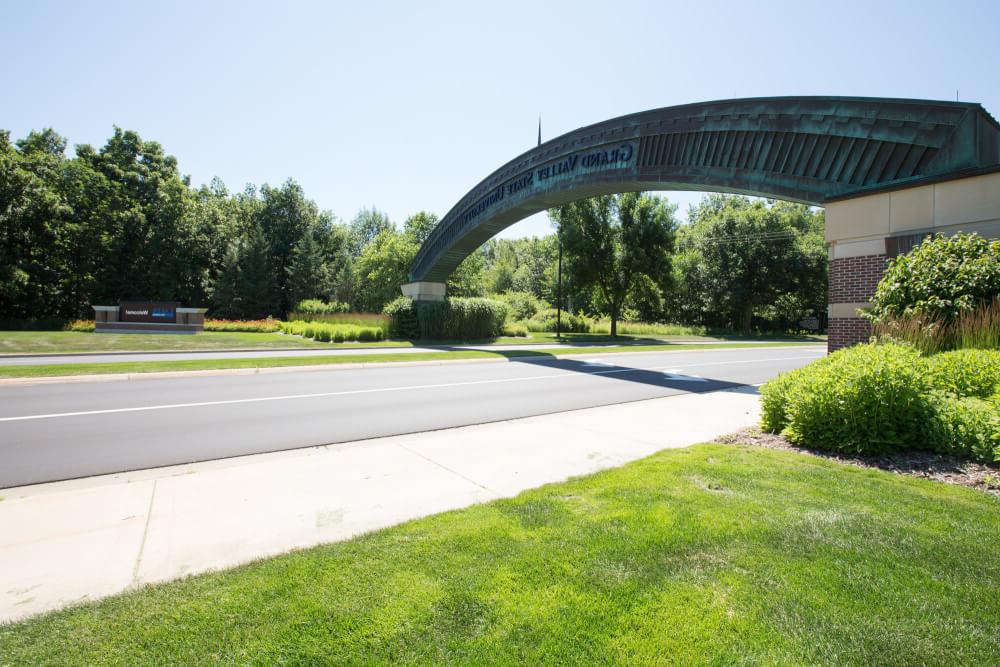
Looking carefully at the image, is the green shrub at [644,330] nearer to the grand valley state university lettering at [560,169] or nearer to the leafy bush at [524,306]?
the leafy bush at [524,306]

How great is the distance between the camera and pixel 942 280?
7332 mm

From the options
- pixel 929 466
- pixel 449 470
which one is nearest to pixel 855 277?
pixel 929 466

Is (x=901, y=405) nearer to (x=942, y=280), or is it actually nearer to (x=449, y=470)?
(x=942, y=280)

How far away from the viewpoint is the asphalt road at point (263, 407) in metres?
5.77

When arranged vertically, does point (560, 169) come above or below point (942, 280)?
above

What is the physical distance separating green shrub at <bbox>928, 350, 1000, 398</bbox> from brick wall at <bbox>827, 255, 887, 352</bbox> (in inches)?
114

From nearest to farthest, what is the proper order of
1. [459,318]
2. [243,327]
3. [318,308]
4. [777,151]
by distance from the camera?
[777,151], [459,318], [243,327], [318,308]

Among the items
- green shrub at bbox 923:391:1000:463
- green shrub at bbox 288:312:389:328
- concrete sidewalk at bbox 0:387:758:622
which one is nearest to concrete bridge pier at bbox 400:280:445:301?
green shrub at bbox 288:312:389:328

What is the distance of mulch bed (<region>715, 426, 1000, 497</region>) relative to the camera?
455 cm

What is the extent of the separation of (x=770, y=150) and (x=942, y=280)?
5570mm

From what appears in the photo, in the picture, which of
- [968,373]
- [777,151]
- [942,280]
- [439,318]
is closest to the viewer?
[968,373]

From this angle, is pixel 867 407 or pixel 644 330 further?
pixel 644 330

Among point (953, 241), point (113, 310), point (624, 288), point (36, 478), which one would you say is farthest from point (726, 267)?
point (36, 478)

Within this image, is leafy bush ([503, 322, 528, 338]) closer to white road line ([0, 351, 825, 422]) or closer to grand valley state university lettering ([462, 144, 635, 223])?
grand valley state university lettering ([462, 144, 635, 223])
